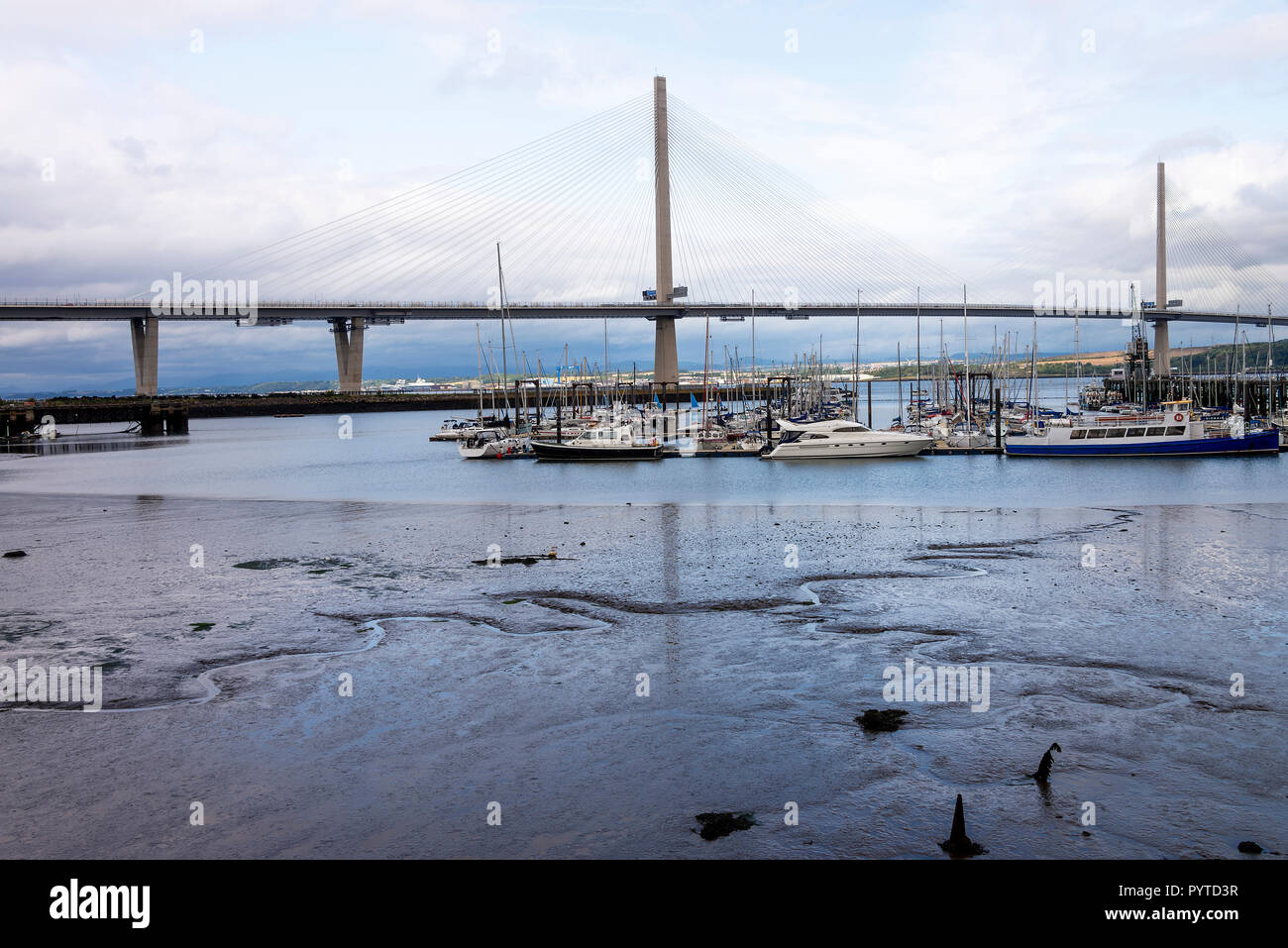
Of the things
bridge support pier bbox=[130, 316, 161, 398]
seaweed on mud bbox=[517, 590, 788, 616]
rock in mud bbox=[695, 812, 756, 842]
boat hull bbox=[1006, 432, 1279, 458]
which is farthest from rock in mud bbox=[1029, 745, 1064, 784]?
bridge support pier bbox=[130, 316, 161, 398]

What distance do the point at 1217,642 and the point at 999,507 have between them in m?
18.0

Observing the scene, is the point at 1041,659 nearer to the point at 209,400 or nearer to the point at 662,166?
the point at 662,166

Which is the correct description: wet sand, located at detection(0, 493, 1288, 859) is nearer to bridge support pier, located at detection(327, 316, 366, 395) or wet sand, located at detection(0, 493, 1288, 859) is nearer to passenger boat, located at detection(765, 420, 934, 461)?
passenger boat, located at detection(765, 420, 934, 461)

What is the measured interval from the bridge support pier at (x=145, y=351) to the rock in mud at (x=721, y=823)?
12057 centimetres

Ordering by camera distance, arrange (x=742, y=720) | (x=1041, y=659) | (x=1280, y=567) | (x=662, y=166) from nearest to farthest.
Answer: (x=742, y=720), (x=1041, y=659), (x=1280, y=567), (x=662, y=166)

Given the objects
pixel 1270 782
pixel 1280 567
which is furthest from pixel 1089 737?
pixel 1280 567

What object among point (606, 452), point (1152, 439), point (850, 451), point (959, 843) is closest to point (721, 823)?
point (959, 843)

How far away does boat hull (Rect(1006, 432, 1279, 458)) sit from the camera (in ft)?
159

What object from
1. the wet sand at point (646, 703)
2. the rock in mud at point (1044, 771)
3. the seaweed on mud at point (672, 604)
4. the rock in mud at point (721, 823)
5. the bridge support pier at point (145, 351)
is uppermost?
the bridge support pier at point (145, 351)

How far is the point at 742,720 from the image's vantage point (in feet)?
32.8

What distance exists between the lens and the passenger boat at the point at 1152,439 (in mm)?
48688

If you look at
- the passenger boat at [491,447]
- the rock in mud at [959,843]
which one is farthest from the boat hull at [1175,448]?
the rock in mud at [959,843]

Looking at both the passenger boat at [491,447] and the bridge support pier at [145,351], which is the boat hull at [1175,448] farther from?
the bridge support pier at [145,351]

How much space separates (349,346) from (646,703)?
124267mm
